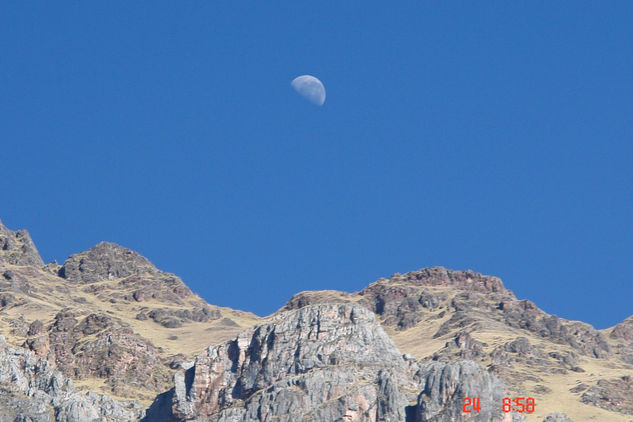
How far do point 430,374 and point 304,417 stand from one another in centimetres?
1957

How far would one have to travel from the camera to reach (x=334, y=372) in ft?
648

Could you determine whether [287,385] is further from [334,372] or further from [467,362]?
[467,362]

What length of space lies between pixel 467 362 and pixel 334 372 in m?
18.2

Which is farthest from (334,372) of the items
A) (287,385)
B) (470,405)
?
(470,405)

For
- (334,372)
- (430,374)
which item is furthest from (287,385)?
(430,374)

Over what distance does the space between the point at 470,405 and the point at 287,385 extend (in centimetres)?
2580

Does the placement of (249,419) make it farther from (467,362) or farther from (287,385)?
(467,362)

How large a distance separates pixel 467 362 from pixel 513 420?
36.9 feet

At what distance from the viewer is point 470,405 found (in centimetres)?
18725

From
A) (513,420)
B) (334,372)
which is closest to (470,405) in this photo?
(513,420)

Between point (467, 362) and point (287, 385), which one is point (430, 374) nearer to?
point (467, 362)

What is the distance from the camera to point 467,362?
645ft

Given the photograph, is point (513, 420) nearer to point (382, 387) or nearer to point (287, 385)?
point (382, 387)

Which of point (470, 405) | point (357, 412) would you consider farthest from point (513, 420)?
point (357, 412)
